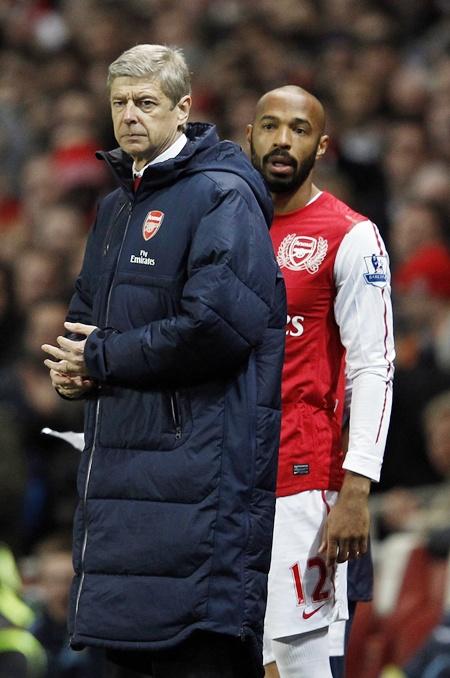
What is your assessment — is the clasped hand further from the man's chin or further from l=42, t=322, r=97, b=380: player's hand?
the man's chin

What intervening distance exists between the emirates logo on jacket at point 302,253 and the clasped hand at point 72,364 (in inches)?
26.6

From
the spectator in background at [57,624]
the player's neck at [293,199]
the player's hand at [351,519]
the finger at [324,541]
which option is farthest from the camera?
the spectator in background at [57,624]

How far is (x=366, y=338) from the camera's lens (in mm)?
3871

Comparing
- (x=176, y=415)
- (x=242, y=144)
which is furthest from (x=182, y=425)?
(x=242, y=144)

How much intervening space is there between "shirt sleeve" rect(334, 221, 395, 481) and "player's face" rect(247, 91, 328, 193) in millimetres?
215

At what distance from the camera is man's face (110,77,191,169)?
3.49 meters

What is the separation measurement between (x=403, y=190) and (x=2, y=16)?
4.81 metres

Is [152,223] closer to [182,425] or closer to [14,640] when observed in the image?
[182,425]

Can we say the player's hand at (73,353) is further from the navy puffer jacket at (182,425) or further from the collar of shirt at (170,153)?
the collar of shirt at (170,153)

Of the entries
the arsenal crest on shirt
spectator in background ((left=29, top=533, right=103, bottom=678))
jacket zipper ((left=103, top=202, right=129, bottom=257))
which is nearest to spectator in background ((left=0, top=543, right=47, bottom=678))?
jacket zipper ((left=103, top=202, right=129, bottom=257))

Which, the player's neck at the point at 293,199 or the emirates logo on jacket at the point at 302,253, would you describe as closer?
the emirates logo on jacket at the point at 302,253

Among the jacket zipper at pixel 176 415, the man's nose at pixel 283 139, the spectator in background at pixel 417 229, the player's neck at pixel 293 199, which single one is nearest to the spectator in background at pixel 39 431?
the spectator in background at pixel 417 229

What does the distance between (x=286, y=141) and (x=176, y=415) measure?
922 millimetres

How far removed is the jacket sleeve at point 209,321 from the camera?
3320 millimetres
